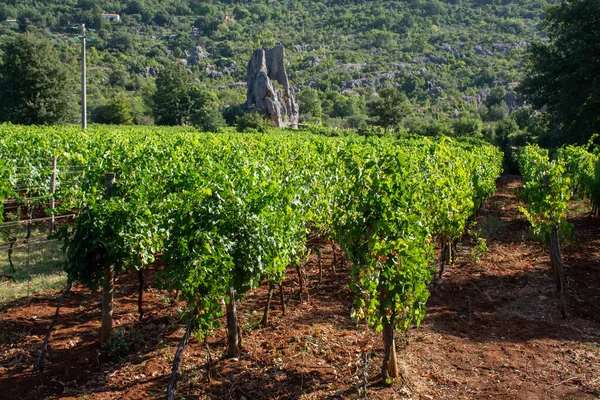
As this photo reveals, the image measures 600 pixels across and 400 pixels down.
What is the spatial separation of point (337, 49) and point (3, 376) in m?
145

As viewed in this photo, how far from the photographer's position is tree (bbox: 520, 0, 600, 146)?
81.0 ft

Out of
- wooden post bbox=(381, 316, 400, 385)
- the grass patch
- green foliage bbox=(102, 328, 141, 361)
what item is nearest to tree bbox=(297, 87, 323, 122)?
the grass patch

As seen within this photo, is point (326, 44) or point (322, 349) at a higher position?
point (326, 44)

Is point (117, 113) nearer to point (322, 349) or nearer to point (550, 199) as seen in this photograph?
point (550, 199)

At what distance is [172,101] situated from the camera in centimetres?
5422

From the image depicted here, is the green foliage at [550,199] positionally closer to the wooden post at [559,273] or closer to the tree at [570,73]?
the wooden post at [559,273]

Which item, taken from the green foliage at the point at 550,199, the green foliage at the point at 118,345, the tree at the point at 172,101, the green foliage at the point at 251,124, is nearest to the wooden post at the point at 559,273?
the green foliage at the point at 550,199

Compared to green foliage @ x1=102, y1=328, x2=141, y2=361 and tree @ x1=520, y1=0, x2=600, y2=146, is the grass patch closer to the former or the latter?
green foliage @ x1=102, y1=328, x2=141, y2=361

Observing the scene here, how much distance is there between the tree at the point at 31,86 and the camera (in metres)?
38.6

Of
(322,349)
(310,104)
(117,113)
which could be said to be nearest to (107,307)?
(322,349)

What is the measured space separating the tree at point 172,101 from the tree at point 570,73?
129 feet

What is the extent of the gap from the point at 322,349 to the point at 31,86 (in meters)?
43.2

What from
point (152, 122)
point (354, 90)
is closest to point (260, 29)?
point (354, 90)

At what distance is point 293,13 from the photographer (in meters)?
167
